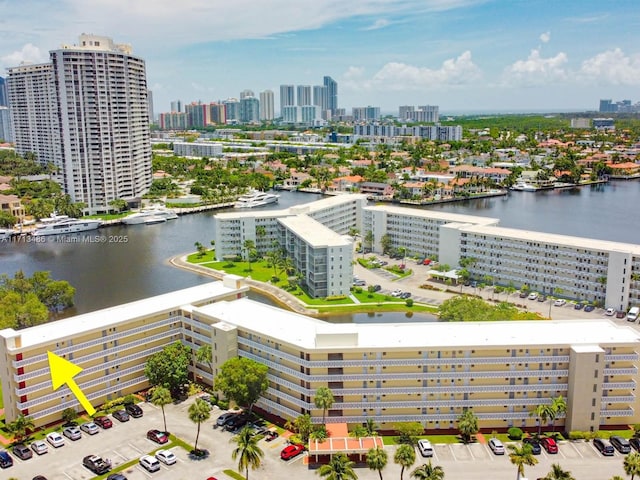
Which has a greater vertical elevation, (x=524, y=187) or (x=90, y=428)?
(x=524, y=187)

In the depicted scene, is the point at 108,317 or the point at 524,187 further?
the point at 524,187

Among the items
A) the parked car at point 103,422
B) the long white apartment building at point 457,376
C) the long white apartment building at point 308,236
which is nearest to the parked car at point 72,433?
the parked car at point 103,422

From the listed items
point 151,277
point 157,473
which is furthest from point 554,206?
point 157,473

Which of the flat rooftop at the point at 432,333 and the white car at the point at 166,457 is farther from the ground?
the flat rooftop at the point at 432,333

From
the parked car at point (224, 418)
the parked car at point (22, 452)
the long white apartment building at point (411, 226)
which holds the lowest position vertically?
the parked car at point (22, 452)

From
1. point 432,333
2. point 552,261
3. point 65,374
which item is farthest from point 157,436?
point 552,261

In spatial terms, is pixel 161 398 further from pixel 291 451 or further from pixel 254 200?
pixel 254 200

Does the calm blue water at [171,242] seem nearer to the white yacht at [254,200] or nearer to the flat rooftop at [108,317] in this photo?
the white yacht at [254,200]

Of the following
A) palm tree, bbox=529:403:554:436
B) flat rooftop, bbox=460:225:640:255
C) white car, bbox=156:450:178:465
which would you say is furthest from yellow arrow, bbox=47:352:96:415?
flat rooftop, bbox=460:225:640:255

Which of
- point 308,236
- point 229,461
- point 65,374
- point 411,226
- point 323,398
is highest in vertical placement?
point 308,236
